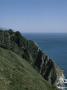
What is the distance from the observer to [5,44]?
304ft

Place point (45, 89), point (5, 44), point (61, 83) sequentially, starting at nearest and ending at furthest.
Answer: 1. point (45, 89)
2. point (5, 44)
3. point (61, 83)

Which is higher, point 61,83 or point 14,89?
point 14,89

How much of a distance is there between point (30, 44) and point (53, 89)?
58.5 metres

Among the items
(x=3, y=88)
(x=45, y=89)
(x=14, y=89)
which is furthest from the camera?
(x=45, y=89)

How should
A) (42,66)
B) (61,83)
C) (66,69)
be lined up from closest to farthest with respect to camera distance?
(42,66)
(61,83)
(66,69)

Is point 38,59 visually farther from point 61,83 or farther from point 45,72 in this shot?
point 61,83

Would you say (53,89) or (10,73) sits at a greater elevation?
(10,73)

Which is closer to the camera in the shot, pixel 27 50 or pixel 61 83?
pixel 27 50

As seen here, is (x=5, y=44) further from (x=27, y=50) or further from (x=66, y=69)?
(x=66, y=69)

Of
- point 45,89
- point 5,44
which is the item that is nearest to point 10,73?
point 45,89

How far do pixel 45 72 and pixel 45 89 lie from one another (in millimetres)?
54717

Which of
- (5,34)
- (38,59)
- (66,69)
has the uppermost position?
(5,34)

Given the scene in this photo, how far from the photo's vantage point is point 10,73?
1581 inches

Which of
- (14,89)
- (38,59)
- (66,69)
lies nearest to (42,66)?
(38,59)
